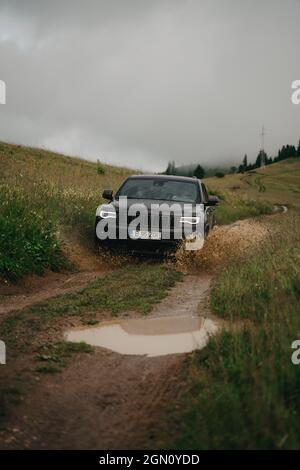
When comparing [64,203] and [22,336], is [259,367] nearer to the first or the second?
[22,336]

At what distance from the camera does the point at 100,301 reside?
22.7 ft

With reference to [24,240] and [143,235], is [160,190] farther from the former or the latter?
[24,240]

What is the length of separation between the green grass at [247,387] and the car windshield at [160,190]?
539 cm

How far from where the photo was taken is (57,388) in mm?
4129

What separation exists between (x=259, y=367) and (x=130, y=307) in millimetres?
2945

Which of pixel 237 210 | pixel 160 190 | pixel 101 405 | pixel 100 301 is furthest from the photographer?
pixel 237 210

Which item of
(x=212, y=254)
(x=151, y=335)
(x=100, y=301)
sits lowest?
(x=151, y=335)

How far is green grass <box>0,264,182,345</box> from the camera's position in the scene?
5.73 metres

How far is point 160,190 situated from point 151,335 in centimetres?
596

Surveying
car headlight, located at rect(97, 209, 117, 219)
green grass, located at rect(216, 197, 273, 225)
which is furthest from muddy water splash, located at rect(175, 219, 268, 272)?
green grass, located at rect(216, 197, 273, 225)

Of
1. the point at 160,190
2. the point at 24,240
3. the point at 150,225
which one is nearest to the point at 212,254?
the point at 150,225

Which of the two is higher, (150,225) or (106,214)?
(106,214)

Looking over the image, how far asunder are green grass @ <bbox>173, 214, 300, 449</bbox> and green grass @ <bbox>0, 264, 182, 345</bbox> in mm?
1657

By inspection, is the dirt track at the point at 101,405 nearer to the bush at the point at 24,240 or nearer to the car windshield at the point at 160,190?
the bush at the point at 24,240
